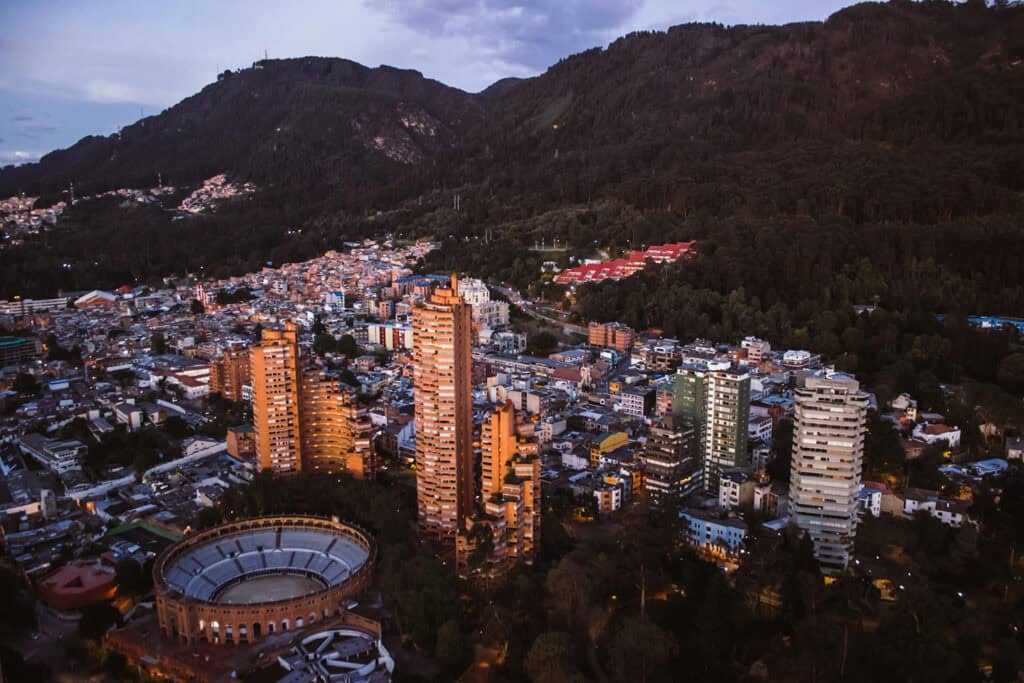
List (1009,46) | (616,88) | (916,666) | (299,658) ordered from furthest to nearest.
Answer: (616,88), (1009,46), (299,658), (916,666)

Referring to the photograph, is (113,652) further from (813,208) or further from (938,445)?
(813,208)

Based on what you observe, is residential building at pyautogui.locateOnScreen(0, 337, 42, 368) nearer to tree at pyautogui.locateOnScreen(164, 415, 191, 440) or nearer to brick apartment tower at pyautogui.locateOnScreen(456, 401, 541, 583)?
tree at pyautogui.locateOnScreen(164, 415, 191, 440)

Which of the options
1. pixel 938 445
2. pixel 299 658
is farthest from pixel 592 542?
pixel 938 445

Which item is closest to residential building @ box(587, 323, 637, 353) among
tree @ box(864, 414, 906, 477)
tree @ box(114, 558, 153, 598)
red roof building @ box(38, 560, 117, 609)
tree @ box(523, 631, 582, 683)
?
tree @ box(864, 414, 906, 477)

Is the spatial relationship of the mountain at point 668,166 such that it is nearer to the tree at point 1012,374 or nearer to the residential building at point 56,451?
the tree at point 1012,374

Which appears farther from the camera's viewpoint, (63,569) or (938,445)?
(938,445)

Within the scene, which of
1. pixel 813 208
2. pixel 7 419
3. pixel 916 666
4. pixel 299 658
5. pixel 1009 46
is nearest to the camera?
pixel 916 666
